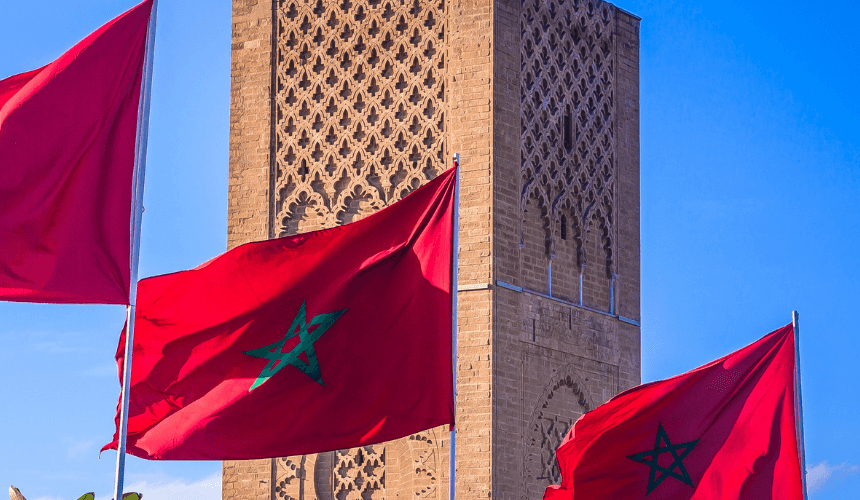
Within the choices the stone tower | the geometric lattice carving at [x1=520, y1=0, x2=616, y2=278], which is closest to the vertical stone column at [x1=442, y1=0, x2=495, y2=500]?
the stone tower

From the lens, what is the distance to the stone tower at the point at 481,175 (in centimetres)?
1845

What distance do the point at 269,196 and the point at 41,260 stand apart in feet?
33.1

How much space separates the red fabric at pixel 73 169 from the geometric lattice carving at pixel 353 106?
8.56 metres

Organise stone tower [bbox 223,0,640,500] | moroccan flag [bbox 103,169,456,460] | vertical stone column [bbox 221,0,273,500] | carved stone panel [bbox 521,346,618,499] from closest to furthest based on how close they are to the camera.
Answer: moroccan flag [bbox 103,169,456,460]
stone tower [bbox 223,0,640,500]
carved stone panel [bbox 521,346,618,499]
vertical stone column [bbox 221,0,273,500]

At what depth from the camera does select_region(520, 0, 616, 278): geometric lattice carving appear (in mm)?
19547

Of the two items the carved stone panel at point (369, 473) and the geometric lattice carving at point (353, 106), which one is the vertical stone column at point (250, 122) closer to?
the geometric lattice carving at point (353, 106)

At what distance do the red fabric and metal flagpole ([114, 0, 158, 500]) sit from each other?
53 millimetres

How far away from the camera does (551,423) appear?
19.2 metres

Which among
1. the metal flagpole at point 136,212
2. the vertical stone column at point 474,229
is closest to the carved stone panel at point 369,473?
the vertical stone column at point 474,229

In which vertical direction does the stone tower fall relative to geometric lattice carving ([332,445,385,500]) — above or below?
above

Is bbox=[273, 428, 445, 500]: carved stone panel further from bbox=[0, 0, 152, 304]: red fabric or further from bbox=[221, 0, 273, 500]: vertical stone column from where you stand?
bbox=[0, 0, 152, 304]: red fabric

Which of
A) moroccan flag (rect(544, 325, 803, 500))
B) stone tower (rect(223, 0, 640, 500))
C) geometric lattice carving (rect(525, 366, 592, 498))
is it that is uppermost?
stone tower (rect(223, 0, 640, 500))

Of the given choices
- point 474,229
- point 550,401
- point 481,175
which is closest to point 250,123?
point 481,175

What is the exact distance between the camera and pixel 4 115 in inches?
413
